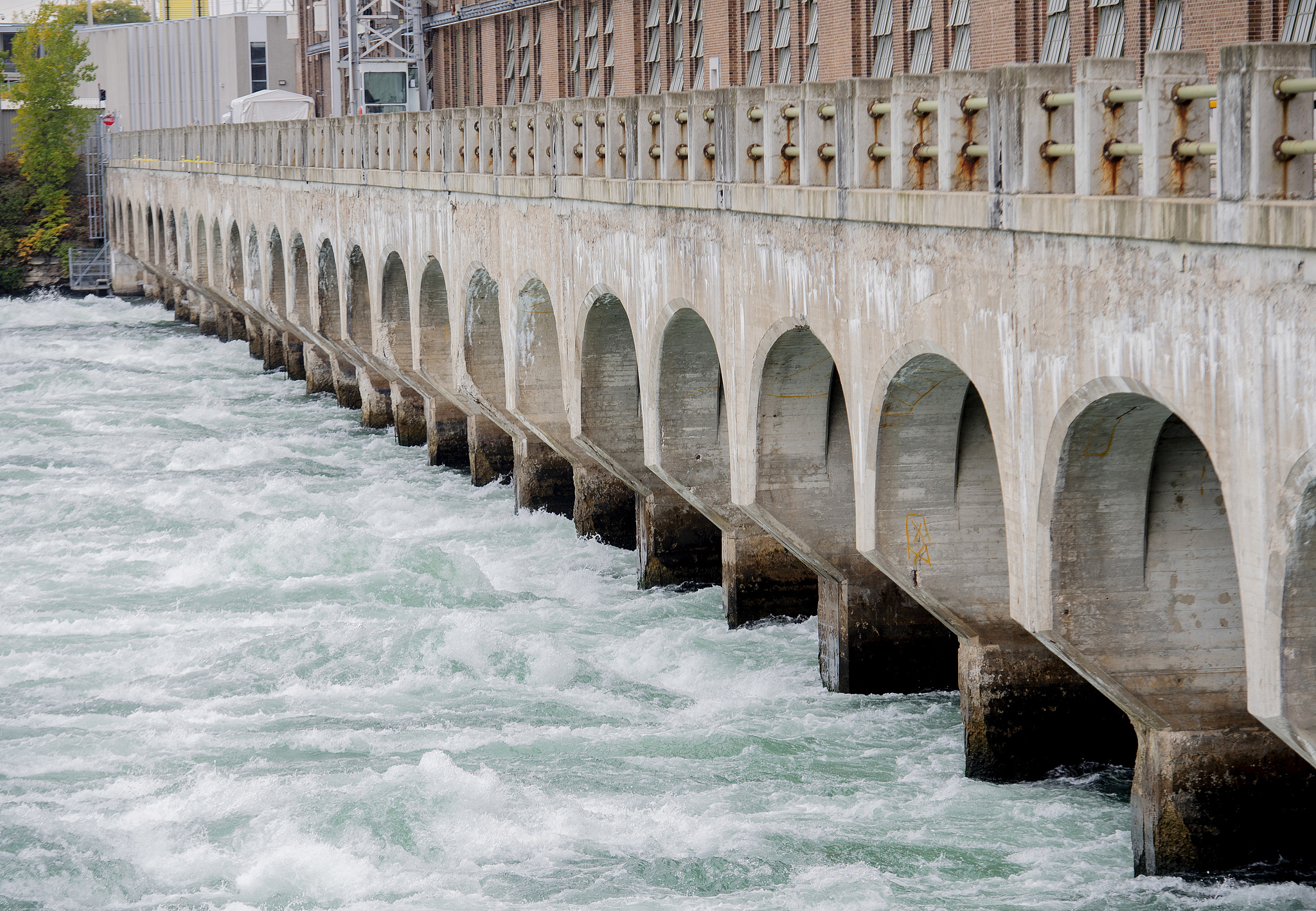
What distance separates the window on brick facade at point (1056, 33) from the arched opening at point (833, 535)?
5533 millimetres

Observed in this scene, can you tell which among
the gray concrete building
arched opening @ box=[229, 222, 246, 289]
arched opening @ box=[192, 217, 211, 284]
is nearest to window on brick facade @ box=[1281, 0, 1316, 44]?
arched opening @ box=[229, 222, 246, 289]

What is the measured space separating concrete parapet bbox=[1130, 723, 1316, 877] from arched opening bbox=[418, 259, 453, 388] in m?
21.5

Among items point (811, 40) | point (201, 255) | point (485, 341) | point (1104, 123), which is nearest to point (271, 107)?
point (201, 255)

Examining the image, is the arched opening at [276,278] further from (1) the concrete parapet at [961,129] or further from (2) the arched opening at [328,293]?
(1) the concrete parapet at [961,129]

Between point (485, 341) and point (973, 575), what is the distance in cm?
1526

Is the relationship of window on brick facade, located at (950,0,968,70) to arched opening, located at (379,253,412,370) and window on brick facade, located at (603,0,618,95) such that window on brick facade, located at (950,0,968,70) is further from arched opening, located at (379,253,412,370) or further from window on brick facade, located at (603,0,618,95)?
window on brick facade, located at (603,0,618,95)

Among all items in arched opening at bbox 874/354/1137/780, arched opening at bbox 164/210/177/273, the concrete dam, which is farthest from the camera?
arched opening at bbox 164/210/177/273

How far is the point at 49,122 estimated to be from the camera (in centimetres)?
7988

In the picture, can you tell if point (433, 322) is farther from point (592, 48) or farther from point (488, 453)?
point (592, 48)

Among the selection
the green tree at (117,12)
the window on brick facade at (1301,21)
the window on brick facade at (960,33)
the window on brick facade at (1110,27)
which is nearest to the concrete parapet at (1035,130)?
the window on brick facade at (1301,21)

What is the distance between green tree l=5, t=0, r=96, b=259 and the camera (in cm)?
7825

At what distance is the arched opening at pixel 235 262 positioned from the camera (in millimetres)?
51719

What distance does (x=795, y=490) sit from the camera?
19578 mm

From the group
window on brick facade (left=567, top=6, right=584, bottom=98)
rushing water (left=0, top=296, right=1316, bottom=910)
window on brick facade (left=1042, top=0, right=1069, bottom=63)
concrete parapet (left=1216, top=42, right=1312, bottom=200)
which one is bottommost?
rushing water (left=0, top=296, right=1316, bottom=910)
